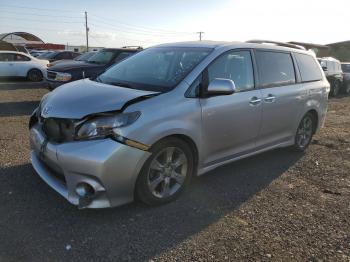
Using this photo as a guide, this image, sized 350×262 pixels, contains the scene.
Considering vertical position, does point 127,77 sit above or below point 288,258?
above

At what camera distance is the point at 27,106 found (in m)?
10.5

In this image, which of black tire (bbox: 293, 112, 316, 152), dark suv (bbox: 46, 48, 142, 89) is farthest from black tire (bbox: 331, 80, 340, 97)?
black tire (bbox: 293, 112, 316, 152)

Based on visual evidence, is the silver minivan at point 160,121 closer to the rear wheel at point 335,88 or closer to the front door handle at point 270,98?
the front door handle at point 270,98

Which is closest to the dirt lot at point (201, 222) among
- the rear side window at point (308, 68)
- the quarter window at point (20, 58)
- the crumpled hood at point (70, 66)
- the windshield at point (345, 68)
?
the rear side window at point (308, 68)

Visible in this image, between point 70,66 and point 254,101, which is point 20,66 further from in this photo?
point 254,101

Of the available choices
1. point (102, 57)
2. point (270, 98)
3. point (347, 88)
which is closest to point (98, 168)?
point (270, 98)

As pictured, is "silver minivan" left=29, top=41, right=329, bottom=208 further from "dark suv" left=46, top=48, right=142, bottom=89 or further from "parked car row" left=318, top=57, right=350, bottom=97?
"parked car row" left=318, top=57, right=350, bottom=97

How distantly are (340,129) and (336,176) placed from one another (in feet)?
12.8

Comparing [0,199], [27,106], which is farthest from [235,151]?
[27,106]

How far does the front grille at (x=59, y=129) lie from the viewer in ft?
12.3

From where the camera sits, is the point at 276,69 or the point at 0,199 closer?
the point at 0,199

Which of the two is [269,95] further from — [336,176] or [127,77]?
[127,77]

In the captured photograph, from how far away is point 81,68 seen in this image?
34.9 ft

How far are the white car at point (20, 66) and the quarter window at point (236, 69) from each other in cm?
1416
